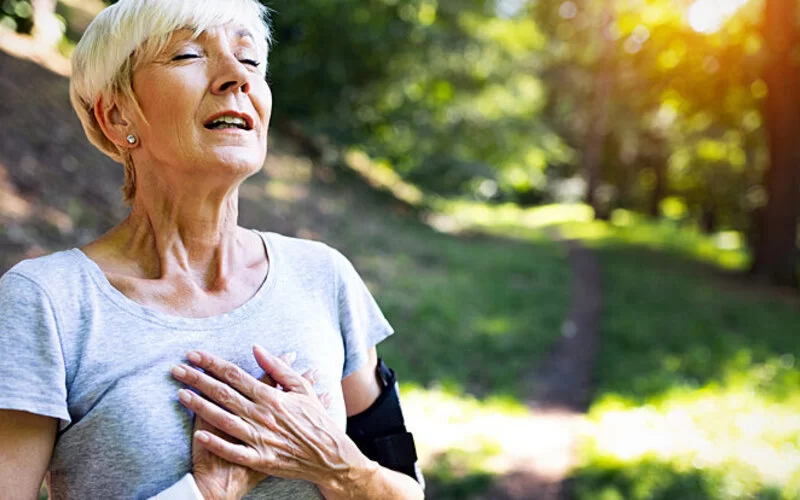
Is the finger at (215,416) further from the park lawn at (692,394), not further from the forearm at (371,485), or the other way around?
the park lawn at (692,394)

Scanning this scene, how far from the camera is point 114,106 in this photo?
5.66 feet

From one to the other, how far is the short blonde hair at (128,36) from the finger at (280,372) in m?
0.60

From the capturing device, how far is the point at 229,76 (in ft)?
5.53

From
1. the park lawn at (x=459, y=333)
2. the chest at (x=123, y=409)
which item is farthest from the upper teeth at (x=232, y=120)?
the park lawn at (x=459, y=333)

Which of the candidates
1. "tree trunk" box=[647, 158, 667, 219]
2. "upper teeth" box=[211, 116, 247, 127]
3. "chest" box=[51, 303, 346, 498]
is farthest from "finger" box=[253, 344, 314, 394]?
"tree trunk" box=[647, 158, 667, 219]

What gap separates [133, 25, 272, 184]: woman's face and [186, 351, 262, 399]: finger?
40cm

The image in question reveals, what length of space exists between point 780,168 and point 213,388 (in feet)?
51.9

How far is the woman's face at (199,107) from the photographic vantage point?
1.66 meters

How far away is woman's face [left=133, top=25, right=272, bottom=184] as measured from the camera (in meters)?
1.66

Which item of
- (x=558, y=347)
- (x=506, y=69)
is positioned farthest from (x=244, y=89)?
(x=506, y=69)

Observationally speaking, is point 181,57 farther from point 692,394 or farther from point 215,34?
point 692,394

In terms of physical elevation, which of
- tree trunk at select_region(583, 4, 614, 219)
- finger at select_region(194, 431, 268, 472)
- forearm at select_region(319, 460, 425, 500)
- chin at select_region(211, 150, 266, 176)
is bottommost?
tree trunk at select_region(583, 4, 614, 219)

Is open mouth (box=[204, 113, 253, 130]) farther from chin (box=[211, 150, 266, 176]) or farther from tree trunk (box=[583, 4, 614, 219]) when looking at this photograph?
tree trunk (box=[583, 4, 614, 219])

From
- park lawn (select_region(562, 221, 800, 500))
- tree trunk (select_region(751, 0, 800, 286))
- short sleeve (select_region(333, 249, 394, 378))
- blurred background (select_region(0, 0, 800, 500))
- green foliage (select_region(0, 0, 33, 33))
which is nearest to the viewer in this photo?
short sleeve (select_region(333, 249, 394, 378))
